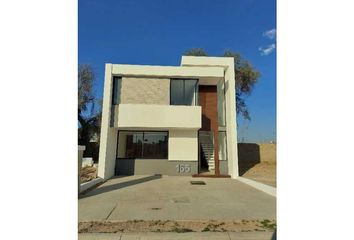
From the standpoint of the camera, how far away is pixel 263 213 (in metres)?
6.32

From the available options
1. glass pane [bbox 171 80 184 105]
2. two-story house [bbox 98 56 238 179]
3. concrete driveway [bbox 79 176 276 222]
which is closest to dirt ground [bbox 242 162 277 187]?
two-story house [bbox 98 56 238 179]

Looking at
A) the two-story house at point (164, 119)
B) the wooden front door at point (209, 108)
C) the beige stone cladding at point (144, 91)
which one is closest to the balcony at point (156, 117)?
the two-story house at point (164, 119)

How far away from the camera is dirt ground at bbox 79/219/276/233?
4.81 metres

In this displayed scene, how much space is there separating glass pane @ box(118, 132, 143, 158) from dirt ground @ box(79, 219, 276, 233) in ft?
33.3

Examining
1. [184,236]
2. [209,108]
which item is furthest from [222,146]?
[184,236]

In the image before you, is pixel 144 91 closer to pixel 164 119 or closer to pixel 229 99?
pixel 164 119

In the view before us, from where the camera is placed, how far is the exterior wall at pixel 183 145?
Answer: 15.3 meters

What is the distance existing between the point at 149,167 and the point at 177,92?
495 centimetres

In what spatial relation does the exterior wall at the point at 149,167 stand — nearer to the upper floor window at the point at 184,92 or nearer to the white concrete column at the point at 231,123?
the white concrete column at the point at 231,123

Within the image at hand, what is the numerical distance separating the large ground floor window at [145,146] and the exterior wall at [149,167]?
0.38m

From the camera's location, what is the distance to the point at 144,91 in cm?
1516
